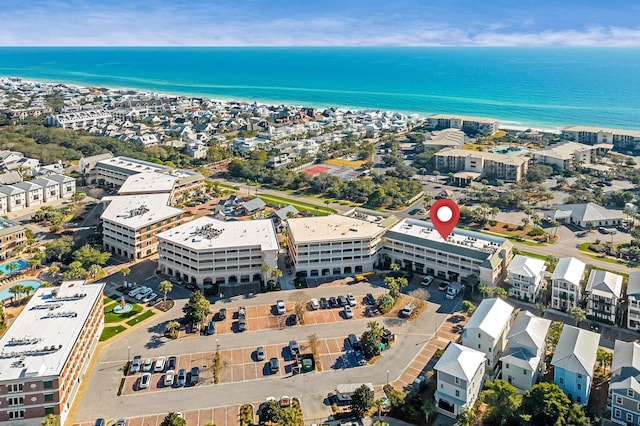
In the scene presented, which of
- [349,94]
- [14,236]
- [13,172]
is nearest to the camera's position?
[14,236]

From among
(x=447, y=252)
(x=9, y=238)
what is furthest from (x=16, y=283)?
(x=447, y=252)

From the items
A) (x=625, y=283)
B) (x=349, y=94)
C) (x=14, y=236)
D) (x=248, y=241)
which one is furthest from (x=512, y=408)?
(x=349, y=94)

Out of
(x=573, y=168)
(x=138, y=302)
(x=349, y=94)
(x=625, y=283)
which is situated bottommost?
(x=138, y=302)

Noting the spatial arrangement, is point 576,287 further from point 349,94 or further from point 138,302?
point 349,94

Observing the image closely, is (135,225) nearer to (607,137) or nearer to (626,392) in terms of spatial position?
(626,392)

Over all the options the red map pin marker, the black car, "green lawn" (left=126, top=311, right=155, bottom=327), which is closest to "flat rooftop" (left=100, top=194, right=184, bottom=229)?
"green lawn" (left=126, top=311, right=155, bottom=327)
